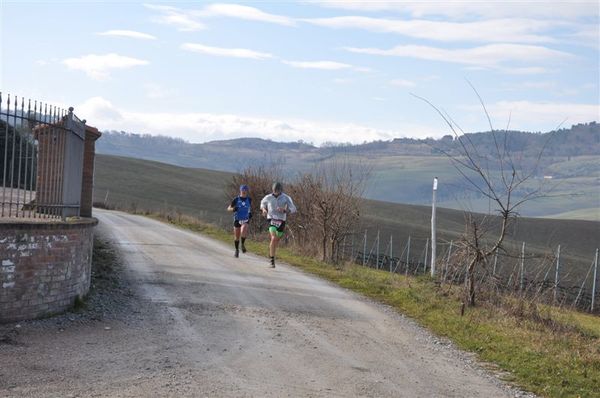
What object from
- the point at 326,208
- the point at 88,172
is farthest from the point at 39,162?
the point at 326,208

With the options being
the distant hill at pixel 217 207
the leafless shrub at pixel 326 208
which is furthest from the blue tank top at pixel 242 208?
the distant hill at pixel 217 207

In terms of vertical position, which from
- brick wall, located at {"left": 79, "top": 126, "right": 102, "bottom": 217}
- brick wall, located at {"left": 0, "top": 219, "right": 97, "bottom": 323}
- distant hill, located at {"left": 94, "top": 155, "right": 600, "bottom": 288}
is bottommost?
distant hill, located at {"left": 94, "top": 155, "right": 600, "bottom": 288}

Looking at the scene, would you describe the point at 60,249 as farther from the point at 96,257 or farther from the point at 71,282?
the point at 96,257

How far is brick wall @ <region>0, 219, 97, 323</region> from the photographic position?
8.86 metres

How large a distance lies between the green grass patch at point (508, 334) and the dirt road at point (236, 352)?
457 mm

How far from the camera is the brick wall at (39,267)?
29.1 feet

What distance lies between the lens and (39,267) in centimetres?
935

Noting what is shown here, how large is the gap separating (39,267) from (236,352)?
265 cm

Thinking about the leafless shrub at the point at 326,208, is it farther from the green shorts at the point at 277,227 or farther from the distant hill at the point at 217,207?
the distant hill at the point at 217,207

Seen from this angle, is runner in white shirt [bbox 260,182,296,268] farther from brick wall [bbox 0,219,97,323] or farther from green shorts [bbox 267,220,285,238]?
brick wall [bbox 0,219,97,323]

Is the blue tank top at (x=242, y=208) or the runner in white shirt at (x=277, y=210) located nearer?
the runner in white shirt at (x=277, y=210)

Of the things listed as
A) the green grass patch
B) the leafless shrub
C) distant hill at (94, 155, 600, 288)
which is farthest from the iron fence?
distant hill at (94, 155, 600, 288)

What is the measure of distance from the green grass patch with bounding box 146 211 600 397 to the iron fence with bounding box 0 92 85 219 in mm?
5850

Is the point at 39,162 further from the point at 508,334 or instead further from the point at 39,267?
the point at 508,334
